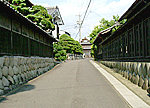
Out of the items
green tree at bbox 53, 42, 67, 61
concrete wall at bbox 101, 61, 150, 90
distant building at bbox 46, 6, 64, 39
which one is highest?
distant building at bbox 46, 6, 64, 39

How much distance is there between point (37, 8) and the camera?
864 inches

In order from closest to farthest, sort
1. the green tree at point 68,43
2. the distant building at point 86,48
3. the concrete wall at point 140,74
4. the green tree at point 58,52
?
the concrete wall at point 140,74 → the green tree at point 58,52 → the green tree at point 68,43 → the distant building at point 86,48

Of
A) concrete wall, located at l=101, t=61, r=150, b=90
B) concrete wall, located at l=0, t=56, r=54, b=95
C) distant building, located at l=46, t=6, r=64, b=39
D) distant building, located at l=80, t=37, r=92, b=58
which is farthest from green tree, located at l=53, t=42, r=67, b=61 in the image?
distant building, located at l=80, t=37, r=92, b=58

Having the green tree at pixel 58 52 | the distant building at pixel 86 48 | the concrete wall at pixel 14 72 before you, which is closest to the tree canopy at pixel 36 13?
the green tree at pixel 58 52

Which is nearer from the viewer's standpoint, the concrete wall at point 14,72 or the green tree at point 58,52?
the concrete wall at point 14,72

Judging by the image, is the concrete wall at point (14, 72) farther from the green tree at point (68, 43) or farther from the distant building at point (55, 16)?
the green tree at point (68, 43)

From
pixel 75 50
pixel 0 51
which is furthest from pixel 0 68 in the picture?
pixel 75 50

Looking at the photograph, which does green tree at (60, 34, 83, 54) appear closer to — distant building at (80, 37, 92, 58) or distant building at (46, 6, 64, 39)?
distant building at (46, 6, 64, 39)

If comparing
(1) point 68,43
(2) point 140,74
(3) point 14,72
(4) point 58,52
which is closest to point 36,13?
(4) point 58,52

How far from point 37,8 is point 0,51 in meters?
15.1

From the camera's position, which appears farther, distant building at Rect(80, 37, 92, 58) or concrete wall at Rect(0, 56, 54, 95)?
distant building at Rect(80, 37, 92, 58)

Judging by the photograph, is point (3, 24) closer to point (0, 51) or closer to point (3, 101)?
point (0, 51)

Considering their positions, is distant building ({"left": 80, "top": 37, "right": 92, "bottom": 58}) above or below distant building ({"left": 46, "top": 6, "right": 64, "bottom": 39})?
below

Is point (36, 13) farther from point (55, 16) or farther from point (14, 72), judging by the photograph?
point (14, 72)
